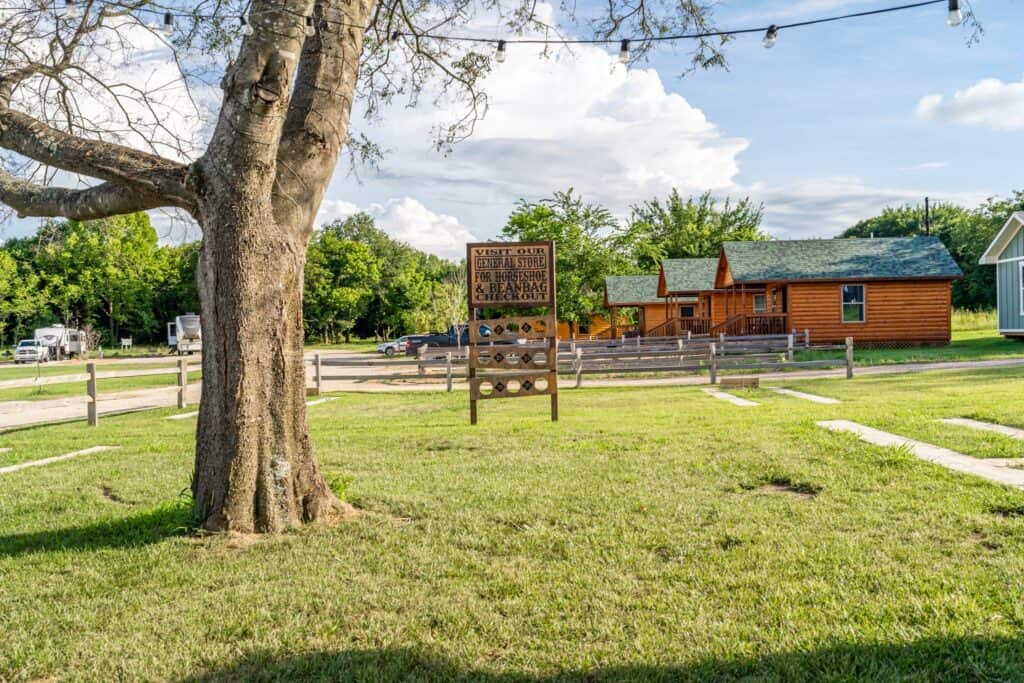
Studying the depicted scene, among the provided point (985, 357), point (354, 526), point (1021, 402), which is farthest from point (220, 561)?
point (985, 357)

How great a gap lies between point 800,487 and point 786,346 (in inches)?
854

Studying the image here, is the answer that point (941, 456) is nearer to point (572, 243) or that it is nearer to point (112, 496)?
point (112, 496)

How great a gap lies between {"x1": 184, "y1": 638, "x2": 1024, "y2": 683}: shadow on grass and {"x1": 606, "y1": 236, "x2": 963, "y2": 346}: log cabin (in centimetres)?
2727

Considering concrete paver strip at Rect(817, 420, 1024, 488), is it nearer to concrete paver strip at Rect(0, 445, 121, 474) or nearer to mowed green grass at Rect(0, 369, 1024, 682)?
mowed green grass at Rect(0, 369, 1024, 682)

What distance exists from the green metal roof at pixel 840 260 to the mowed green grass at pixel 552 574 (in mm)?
22806

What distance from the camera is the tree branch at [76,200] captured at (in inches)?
192

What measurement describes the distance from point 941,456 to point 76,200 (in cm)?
741

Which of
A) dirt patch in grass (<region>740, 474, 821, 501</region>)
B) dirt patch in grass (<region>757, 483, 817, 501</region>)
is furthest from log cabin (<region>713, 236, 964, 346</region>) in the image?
dirt patch in grass (<region>757, 483, 817, 501</region>)

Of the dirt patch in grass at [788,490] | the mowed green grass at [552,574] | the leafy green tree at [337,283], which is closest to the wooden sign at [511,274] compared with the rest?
the mowed green grass at [552,574]

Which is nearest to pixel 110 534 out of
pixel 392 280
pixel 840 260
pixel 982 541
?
pixel 982 541

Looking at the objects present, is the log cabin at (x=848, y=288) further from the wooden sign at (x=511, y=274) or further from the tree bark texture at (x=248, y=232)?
the tree bark texture at (x=248, y=232)

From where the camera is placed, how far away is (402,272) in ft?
213

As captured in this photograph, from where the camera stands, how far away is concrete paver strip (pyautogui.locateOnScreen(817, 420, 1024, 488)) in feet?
18.4

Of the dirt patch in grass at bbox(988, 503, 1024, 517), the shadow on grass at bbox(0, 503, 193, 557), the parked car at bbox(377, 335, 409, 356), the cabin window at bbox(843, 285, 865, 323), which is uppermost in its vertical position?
the cabin window at bbox(843, 285, 865, 323)
